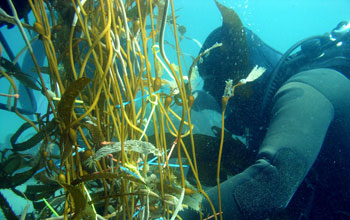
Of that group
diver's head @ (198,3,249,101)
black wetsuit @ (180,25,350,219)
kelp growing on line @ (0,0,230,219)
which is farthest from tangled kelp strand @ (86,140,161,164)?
diver's head @ (198,3,249,101)

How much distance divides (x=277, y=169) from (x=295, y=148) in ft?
0.52

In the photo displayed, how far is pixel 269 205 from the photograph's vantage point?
1.12 metres

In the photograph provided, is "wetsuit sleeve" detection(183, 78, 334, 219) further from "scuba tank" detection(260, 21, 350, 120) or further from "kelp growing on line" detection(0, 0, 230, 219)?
"scuba tank" detection(260, 21, 350, 120)

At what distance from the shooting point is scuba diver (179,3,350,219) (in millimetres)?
1142

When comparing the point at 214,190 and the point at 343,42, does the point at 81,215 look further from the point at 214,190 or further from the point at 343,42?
the point at 343,42

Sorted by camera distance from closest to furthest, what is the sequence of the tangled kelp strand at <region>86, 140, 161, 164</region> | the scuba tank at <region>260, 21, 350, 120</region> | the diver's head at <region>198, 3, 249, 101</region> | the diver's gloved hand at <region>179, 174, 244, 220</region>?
the tangled kelp strand at <region>86, 140, 161, 164</region> → the diver's gloved hand at <region>179, 174, 244, 220</region> → the scuba tank at <region>260, 21, 350, 120</region> → the diver's head at <region>198, 3, 249, 101</region>

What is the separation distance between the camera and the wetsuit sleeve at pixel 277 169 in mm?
1108

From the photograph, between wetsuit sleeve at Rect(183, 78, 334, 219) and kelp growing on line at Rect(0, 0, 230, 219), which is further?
wetsuit sleeve at Rect(183, 78, 334, 219)

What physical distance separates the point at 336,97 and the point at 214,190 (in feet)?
3.53

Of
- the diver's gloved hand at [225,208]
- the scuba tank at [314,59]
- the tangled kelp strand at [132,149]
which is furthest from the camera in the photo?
the scuba tank at [314,59]

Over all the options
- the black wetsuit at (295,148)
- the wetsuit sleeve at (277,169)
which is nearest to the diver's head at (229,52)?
the black wetsuit at (295,148)

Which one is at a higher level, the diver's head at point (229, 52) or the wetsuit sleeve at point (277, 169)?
the diver's head at point (229, 52)

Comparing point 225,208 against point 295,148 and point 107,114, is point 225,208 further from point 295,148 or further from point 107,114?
point 107,114

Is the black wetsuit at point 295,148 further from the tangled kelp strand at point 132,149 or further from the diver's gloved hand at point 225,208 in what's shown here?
the tangled kelp strand at point 132,149
